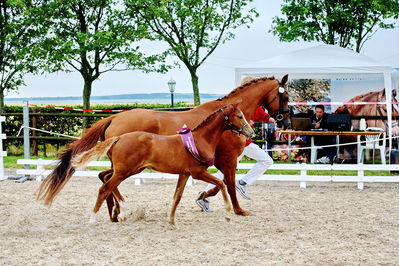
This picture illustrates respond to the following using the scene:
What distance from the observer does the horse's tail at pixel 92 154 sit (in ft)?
20.5

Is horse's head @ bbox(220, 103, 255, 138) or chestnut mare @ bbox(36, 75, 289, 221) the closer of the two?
horse's head @ bbox(220, 103, 255, 138)

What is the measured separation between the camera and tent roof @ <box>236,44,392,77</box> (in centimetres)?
1252

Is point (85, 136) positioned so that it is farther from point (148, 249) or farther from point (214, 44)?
point (214, 44)

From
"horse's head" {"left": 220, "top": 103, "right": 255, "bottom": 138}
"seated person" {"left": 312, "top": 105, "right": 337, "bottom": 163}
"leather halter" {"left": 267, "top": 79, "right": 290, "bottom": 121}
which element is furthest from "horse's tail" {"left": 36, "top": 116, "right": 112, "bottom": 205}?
"seated person" {"left": 312, "top": 105, "right": 337, "bottom": 163}

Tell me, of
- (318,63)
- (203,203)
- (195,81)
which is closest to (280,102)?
(203,203)

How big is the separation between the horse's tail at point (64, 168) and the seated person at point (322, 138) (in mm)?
6645

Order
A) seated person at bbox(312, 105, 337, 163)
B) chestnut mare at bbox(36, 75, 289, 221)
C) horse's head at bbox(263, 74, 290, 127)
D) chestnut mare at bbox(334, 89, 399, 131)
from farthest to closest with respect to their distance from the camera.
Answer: chestnut mare at bbox(334, 89, 399, 131) < seated person at bbox(312, 105, 337, 163) < horse's head at bbox(263, 74, 290, 127) < chestnut mare at bbox(36, 75, 289, 221)

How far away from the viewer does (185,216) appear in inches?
291

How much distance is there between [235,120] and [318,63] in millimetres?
6884

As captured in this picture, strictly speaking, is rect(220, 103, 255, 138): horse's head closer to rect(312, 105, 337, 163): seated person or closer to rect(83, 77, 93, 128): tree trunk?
rect(312, 105, 337, 163): seated person

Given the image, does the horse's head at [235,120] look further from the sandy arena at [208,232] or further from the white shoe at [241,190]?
the white shoe at [241,190]

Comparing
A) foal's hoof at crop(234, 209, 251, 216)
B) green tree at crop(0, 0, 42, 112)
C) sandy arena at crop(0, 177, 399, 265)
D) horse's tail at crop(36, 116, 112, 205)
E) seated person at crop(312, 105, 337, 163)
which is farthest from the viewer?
Answer: green tree at crop(0, 0, 42, 112)

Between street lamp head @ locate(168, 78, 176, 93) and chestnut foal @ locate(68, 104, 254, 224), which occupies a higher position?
street lamp head @ locate(168, 78, 176, 93)

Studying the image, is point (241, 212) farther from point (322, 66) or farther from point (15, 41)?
point (15, 41)
